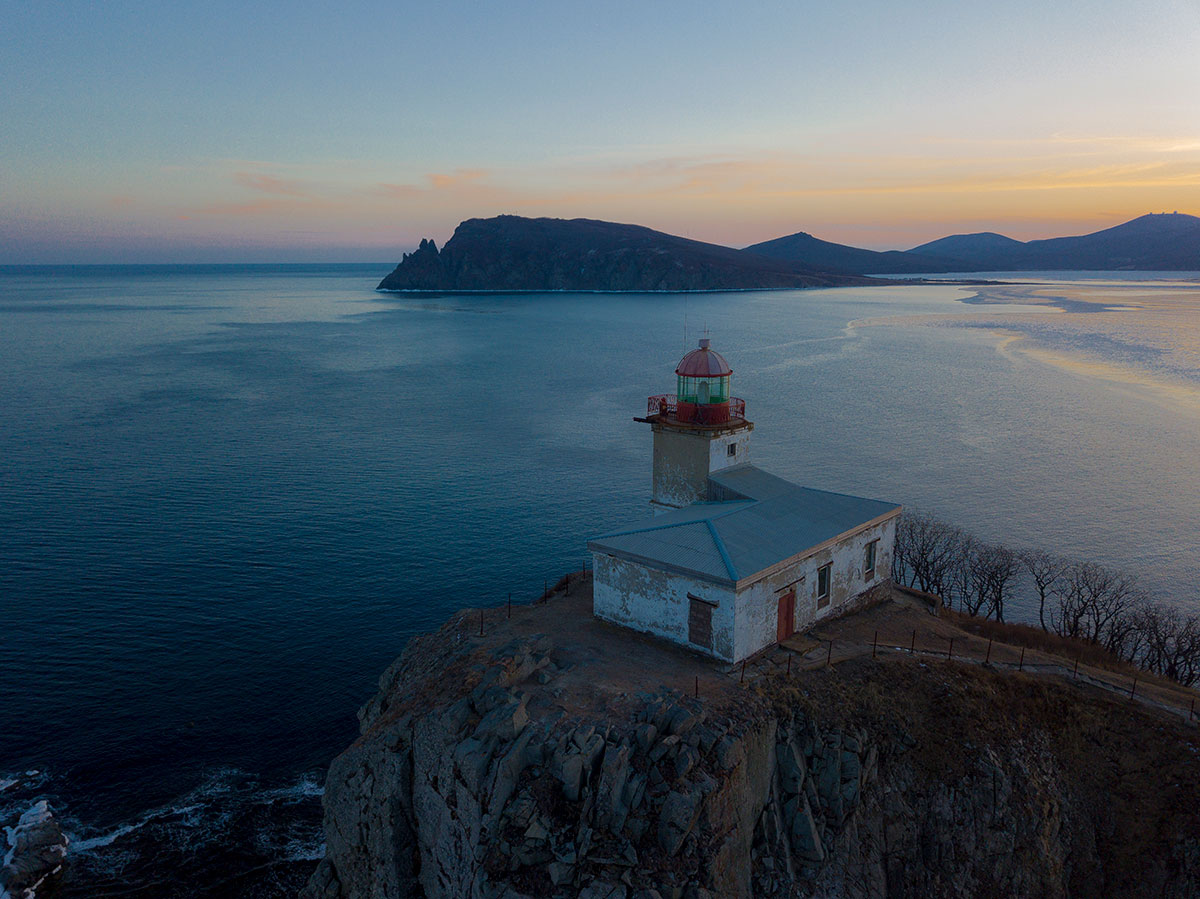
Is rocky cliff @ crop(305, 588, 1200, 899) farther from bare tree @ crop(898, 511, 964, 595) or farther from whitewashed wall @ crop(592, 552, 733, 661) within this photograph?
bare tree @ crop(898, 511, 964, 595)

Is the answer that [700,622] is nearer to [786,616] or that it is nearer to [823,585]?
[786,616]

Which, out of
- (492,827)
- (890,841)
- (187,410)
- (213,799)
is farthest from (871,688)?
(187,410)

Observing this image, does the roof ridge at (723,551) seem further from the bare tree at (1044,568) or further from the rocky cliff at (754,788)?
the bare tree at (1044,568)

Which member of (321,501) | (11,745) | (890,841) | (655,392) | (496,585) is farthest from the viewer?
(655,392)

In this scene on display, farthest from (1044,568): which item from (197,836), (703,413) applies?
(197,836)

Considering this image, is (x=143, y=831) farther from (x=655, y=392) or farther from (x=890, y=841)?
(x=655, y=392)

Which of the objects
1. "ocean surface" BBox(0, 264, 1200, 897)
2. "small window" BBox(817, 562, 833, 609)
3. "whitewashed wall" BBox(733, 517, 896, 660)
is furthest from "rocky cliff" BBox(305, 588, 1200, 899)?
"ocean surface" BBox(0, 264, 1200, 897)

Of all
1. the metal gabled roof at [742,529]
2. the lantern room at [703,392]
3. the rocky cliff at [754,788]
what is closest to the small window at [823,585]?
the metal gabled roof at [742,529]
